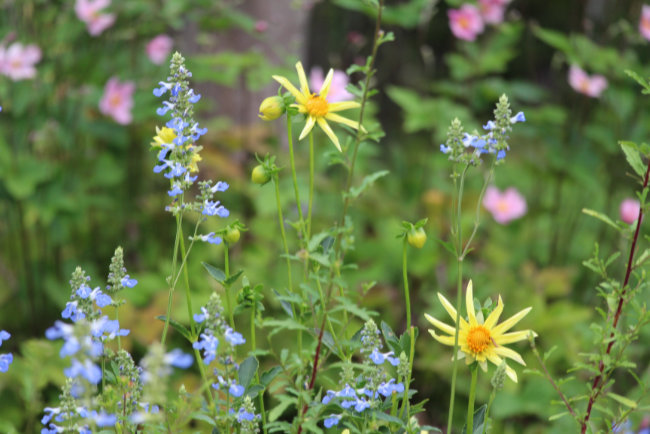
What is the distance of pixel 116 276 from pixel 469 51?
191cm

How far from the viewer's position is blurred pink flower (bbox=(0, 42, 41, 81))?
78.0 inches

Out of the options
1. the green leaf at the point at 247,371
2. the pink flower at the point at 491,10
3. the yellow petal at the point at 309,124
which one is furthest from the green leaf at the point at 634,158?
the pink flower at the point at 491,10

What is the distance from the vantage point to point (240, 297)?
2.44ft

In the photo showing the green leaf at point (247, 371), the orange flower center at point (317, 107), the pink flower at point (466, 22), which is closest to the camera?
the green leaf at point (247, 371)

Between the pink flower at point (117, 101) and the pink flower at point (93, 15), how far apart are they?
17 cm

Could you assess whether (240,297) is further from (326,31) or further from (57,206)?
(326,31)

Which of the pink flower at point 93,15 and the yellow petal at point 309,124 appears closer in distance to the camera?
the yellow petal at point 309,124

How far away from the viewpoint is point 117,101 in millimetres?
2232

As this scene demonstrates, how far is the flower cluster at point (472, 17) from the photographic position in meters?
2.34

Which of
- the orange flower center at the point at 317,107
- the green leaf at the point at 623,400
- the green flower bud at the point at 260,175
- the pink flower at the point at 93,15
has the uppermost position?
the pink flower at the point at 93,15

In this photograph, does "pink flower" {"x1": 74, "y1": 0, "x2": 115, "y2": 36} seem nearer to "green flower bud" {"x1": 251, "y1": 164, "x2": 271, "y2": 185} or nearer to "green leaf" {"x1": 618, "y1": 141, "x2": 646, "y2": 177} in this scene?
"green flower bud" {"x1": 251, "y1": 164, "x2": 271, "y2": 185}

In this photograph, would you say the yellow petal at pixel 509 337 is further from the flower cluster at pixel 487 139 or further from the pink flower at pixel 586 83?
the pink flower at pixel 586 83

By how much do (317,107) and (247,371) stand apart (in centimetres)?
32

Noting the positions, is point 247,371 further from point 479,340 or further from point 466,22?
point 466,22
